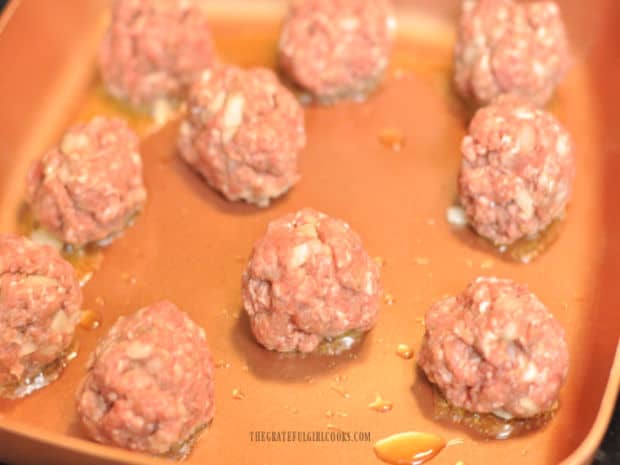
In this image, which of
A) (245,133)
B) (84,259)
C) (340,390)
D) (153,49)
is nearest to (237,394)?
(340,390)

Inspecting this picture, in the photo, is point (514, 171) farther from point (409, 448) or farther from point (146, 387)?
point (146, 387)

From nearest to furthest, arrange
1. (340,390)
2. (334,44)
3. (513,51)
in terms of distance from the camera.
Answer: (340,390) → (513,51) → (334,44)

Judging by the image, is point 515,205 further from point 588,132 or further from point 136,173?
point 136,173

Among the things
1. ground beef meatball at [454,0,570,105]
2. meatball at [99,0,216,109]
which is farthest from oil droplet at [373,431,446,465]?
meatball at [99,0,216,109]

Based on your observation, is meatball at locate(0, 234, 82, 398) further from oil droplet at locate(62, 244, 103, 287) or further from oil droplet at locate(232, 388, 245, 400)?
oil droplet at locate(232, 388, 245, 400)

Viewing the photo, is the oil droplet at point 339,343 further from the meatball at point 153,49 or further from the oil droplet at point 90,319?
the meatball at point 153,49

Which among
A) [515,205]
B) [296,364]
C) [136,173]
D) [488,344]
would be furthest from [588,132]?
[136,173]
